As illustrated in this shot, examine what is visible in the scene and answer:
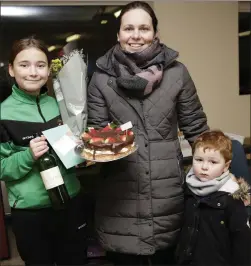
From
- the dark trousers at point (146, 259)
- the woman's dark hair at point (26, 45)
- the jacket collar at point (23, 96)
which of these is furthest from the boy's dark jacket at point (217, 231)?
the woman's dark hair at point (26, 45)

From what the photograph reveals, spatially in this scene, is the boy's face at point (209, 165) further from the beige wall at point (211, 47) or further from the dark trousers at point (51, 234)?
the beige wall at point (211, 47)

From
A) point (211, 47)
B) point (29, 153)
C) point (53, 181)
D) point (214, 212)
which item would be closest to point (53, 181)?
point (53, 181)

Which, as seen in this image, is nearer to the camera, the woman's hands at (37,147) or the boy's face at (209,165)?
the woman's hands at (37,147)

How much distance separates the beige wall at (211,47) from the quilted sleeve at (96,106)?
1277mm

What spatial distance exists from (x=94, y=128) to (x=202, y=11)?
1704 mm

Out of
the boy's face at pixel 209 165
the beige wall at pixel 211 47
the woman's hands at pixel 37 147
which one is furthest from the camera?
the beige wall at pixel 211 47

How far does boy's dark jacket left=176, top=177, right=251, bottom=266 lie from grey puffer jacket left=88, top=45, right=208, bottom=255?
0.09m

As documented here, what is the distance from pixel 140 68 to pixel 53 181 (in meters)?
0.61

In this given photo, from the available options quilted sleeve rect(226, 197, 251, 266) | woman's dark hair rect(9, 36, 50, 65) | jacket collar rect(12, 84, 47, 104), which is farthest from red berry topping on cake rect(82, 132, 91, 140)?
quilted sleeve rect(226, 197, 251, 266)

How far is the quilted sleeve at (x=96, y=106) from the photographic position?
59.5 inches

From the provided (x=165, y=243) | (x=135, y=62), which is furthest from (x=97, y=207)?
(x=135, y=62)

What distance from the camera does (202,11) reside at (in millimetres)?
2707

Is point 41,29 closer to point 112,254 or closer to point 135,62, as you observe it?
point 135,62

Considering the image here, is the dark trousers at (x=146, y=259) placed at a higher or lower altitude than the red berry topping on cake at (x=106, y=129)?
lower
